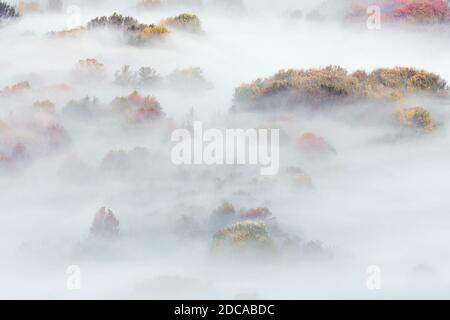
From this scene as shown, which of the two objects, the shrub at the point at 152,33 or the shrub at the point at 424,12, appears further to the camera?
the shrub at the point at 424,12

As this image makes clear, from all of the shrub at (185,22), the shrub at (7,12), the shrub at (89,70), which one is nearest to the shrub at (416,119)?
the shrub at (89,70)

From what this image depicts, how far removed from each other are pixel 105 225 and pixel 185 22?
83.8 ft

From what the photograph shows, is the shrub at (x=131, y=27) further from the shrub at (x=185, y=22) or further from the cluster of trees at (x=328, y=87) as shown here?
the cluster of trees at (x=328, y=87)

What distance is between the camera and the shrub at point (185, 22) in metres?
65.3

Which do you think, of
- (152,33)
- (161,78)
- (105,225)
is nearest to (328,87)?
(161,78)

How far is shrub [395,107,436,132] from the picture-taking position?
2032 inches

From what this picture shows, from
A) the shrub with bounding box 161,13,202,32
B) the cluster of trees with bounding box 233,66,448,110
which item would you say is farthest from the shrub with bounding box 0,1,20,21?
the cluster of trees with bounding box 233,66,448,110

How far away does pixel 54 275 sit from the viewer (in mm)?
39688

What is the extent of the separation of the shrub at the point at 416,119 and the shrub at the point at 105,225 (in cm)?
1654

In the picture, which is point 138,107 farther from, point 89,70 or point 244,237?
point 244,237

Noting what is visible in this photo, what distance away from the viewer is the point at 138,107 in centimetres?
5406

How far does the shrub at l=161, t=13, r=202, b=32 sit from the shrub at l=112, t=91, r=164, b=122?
10.9 meters

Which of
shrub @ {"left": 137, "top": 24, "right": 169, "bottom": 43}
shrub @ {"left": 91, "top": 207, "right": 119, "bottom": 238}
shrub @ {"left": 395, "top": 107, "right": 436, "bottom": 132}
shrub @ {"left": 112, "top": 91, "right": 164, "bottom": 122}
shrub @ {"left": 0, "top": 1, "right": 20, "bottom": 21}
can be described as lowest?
shrub @ {"left": 91, "top": 207, "right": 119, "bottom": 238}

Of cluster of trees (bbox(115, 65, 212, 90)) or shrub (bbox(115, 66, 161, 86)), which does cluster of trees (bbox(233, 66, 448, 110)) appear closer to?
cluster of trees (bbox(115, 65, 212, 90))
